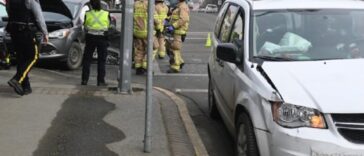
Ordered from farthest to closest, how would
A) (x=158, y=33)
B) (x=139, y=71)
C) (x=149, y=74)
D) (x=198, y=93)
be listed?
(x=158, y=33) → (x=139, y=71) → (x=198, y=93) → (x=149, y=74)

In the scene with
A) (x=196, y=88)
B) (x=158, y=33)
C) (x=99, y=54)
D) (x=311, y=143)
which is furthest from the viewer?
(x=158, y=33)

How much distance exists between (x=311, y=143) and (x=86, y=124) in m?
3.48

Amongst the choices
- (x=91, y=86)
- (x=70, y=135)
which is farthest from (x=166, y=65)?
(x=70, y=135)

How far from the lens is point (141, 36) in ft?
42.2

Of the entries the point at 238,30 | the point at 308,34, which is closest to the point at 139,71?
the point at 238,30

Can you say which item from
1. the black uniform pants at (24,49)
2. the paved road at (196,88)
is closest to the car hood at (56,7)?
the paved road at (196,88)

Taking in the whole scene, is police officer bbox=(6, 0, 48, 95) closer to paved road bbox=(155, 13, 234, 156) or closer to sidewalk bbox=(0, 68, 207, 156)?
sidewalk bbox=(0, 68, 207, 156)

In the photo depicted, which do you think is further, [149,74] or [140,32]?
[140,32]

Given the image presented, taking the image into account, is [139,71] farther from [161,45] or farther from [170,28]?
[161,45]

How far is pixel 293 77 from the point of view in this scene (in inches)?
204

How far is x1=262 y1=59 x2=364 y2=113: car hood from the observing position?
470 centimetres

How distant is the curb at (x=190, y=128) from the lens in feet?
21.2

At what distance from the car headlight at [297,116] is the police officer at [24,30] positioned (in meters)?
4.72

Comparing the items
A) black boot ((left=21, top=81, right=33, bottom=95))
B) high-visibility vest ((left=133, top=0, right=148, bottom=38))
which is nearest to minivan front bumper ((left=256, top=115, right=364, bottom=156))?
black boot ((left=21, top=81, right=33, bottom=95))
